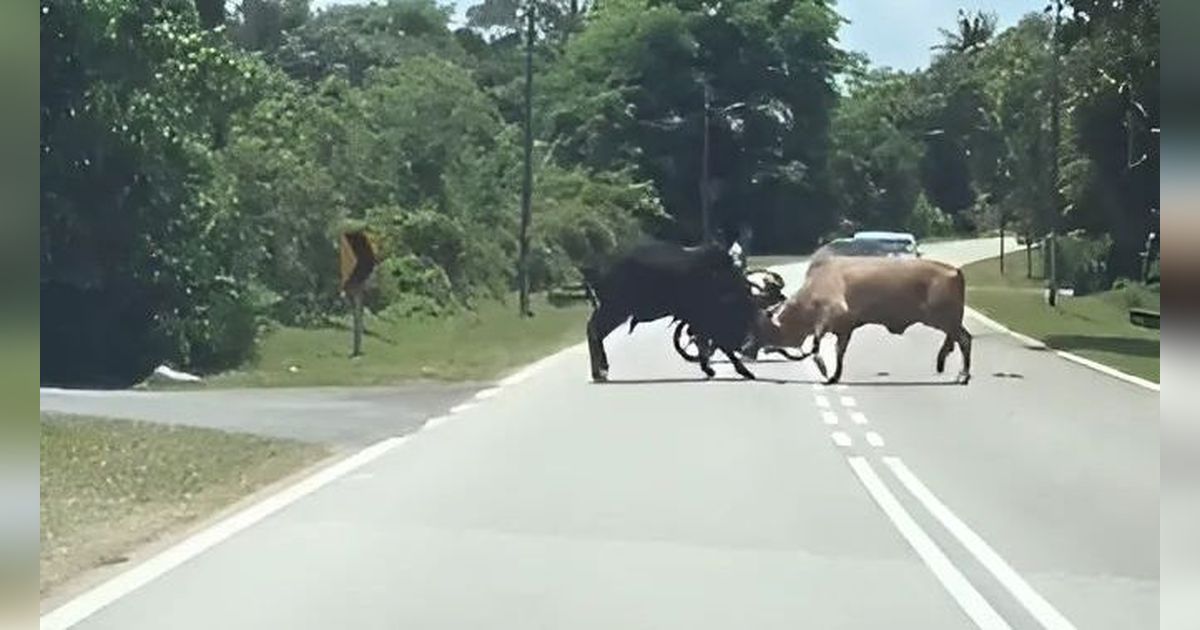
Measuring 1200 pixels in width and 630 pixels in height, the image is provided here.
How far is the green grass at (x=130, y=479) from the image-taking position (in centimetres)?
1009

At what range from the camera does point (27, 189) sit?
5.17 metres

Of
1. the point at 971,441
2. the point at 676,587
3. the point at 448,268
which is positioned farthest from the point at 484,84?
the point at 676,587

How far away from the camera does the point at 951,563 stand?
9.12 meters

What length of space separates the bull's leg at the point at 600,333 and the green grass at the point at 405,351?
1986mm

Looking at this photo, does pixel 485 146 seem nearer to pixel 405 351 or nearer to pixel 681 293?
pixel 405 351

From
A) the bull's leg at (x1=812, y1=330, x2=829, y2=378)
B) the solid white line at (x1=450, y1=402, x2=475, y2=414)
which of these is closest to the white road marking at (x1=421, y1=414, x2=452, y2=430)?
the solid white line at (x1=450, y1=402, x2=475, y2=414)

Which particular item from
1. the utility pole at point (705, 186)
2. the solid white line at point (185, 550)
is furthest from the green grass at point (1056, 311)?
the solid white line at point (185, 550)

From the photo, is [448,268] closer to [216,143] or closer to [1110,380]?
[216,143]

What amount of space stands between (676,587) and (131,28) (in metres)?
17.7

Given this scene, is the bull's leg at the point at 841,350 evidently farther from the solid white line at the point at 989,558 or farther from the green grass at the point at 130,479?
the green grass at the point at 130,479

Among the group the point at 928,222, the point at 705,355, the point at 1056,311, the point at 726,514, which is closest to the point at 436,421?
the point at 705,355

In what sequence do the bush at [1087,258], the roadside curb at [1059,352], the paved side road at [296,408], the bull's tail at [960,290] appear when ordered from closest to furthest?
the bull's tail at [960,290] → the bush at [1087,258] → the roadside curb at [1059,352] → the paved side road at [296,408]

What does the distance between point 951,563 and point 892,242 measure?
2501 millimetres

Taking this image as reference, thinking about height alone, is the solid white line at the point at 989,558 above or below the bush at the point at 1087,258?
below
